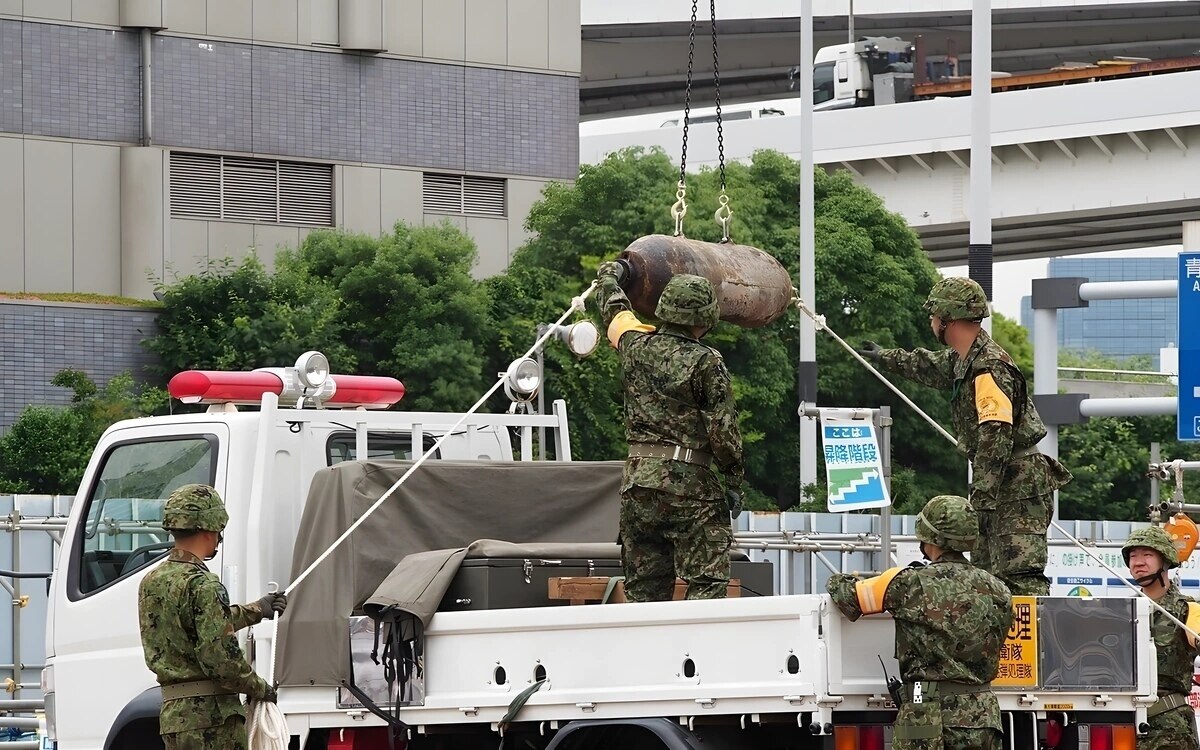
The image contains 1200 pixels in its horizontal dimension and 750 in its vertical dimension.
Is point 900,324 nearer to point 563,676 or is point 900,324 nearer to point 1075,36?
point 563,676

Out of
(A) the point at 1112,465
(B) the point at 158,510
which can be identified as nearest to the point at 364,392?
(B) the point at 158,510

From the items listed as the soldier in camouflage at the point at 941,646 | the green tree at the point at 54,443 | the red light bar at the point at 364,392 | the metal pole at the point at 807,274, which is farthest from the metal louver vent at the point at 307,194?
the soldier in camouflage at the point at 941,646

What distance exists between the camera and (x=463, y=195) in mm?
39156

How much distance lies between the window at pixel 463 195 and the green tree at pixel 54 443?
9.52 metres

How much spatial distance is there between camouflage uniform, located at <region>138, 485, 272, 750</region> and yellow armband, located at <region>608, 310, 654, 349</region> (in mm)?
2013

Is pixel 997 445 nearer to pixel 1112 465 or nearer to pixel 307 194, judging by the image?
pixel 307 194

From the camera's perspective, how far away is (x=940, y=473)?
39781 millimetres

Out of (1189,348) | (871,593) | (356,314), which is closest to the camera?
(871,593)

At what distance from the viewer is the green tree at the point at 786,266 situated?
34188 millimetres

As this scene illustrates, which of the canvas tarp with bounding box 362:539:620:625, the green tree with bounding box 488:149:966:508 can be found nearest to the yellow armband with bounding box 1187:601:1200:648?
the canvas tarp with bounding box 362:539:620:625

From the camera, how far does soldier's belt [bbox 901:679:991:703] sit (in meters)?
7.70

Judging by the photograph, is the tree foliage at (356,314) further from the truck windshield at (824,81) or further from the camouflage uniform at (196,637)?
the truck windshield at (824,81)

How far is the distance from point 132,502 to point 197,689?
1.41m

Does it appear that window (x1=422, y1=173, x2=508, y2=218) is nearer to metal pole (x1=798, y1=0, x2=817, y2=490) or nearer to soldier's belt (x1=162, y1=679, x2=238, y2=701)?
metal pole (x1=798, y1=0, x2=817, y2=490)
